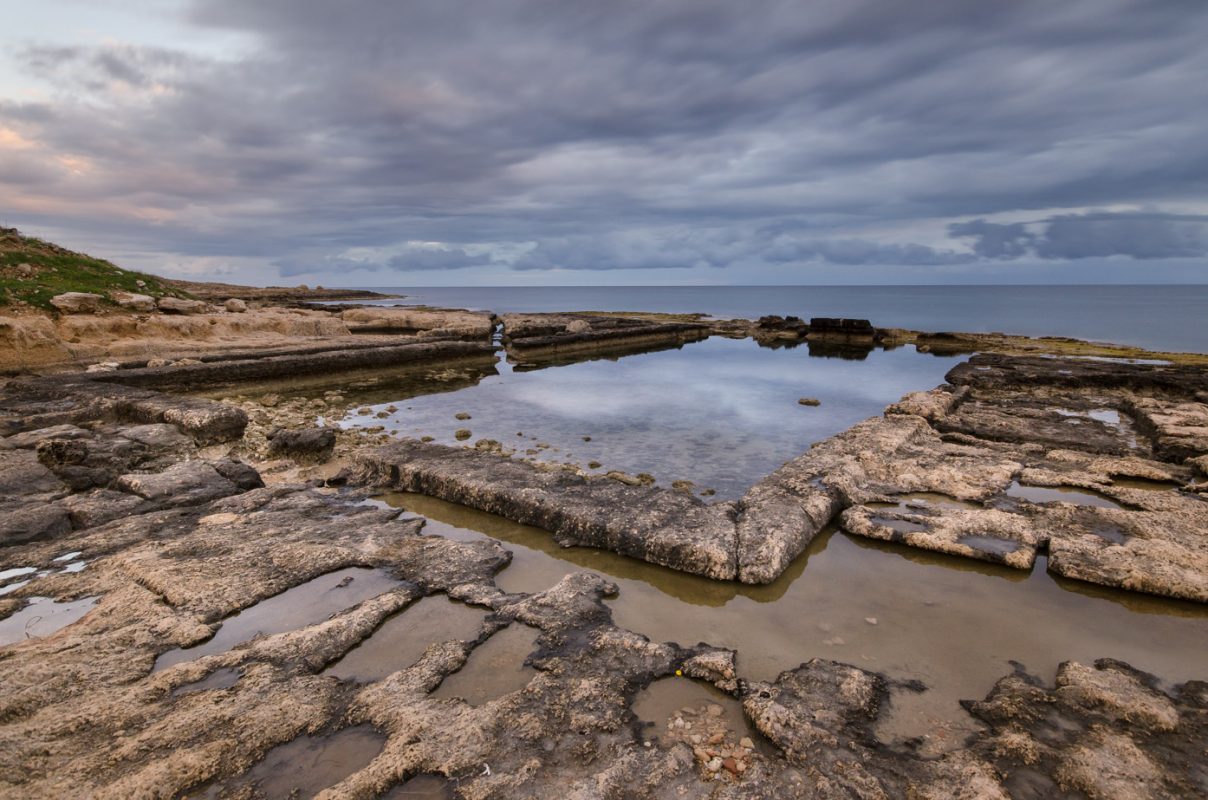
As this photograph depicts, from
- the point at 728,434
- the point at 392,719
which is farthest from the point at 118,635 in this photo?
Result: the point at 728,434

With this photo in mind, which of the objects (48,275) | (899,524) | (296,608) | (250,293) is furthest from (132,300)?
(250,293)

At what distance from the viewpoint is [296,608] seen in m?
4.20

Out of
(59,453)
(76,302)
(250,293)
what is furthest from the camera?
(250,293)

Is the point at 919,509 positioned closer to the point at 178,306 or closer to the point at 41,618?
the point at 41,618

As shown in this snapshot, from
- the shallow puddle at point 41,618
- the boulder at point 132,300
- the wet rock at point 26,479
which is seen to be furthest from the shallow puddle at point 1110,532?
the boulder at point 132,300

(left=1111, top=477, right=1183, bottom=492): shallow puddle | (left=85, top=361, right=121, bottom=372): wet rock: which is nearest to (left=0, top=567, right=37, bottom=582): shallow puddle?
(left=85, top=361, right=121, bottom=372): wet rock

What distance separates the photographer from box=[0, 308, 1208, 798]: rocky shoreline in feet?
8.86

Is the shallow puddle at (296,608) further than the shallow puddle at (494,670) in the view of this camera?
Yes

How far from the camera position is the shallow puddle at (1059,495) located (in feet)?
20.9

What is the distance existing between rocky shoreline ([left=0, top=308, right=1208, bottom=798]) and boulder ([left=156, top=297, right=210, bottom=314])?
13474 mm

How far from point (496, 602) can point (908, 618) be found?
10.4 feet

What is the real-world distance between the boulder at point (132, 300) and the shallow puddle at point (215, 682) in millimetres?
21145

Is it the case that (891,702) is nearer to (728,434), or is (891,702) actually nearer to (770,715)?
(770,715)

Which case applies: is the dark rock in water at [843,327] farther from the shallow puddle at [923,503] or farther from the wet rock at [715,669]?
the wet rock at [715,669]
